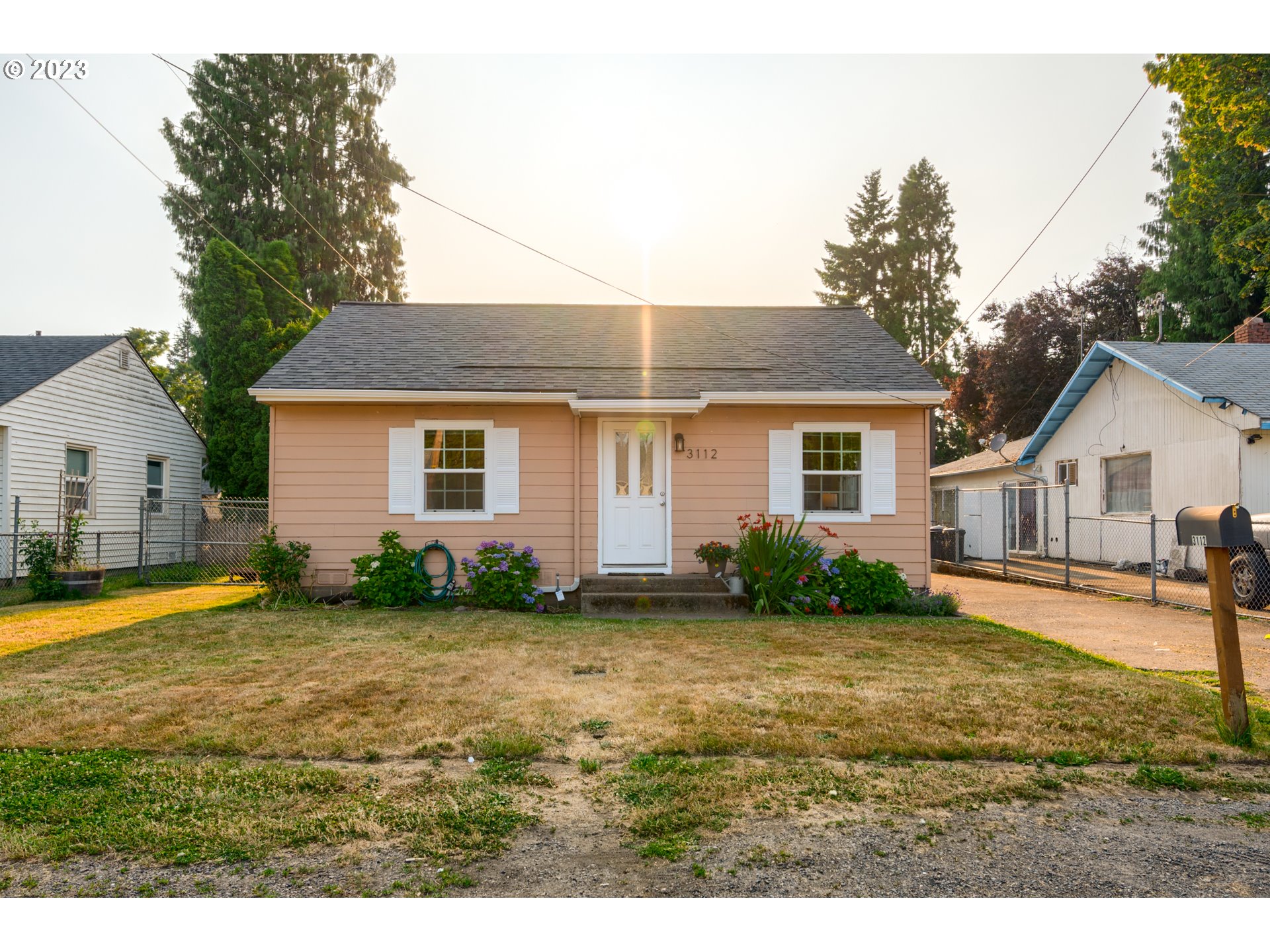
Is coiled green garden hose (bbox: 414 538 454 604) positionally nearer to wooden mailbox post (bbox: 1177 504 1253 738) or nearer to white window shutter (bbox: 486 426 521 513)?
white window shutter (bbox: 486 426 521 513)

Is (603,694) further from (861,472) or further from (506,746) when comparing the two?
(861,472)

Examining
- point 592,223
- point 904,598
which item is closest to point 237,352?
point 592,223

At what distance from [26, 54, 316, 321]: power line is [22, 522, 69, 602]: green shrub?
606 cm

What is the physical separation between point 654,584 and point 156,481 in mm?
14056

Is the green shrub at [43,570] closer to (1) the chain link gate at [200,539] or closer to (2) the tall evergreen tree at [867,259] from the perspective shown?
(1) the chain link gate at [200,539]

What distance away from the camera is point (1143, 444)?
15031 mm

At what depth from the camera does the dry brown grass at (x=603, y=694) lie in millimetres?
4258

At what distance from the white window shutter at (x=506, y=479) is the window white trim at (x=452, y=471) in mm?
40

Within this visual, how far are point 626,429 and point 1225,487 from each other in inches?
405

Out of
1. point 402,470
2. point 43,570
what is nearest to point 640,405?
point 402,470

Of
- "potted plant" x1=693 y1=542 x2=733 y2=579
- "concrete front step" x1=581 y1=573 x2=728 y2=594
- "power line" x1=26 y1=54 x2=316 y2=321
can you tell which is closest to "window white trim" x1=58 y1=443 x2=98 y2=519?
"power line" x1=26 y1=54 x2=316 y2=321

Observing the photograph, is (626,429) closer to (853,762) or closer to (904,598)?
(904,598)


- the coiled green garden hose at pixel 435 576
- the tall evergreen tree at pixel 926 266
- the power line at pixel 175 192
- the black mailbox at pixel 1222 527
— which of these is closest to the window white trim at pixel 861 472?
the coiled green garden hose at pixel 435 576

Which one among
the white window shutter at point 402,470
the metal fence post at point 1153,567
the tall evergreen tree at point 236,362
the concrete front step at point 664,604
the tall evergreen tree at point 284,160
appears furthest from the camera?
the tall evergreen tree at point 284,160
